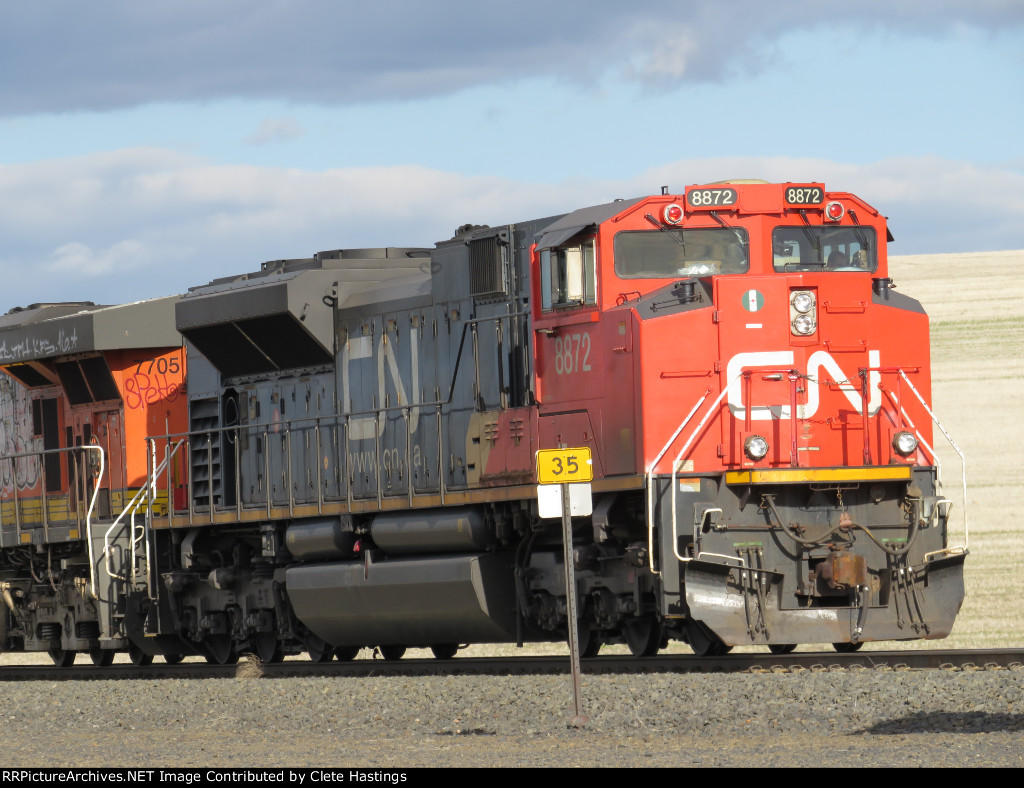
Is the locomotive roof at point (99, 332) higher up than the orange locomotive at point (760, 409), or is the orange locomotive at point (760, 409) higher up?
the locomotive roof at point (99, 332)

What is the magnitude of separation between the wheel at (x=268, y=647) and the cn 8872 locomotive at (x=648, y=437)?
118cm

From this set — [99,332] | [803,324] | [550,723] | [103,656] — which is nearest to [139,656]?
[103,656]

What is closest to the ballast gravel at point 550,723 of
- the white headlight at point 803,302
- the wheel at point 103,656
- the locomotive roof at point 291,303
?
the white headlight at point 803,302

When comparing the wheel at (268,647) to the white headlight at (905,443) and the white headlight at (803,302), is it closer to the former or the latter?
the white headlight at (803,302)

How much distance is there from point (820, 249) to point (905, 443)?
6.06ft

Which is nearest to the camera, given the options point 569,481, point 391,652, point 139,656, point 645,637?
point 569,481

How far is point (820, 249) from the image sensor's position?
567 inches

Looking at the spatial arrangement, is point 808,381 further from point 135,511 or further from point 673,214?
point 135,511

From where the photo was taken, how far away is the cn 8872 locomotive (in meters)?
13.6

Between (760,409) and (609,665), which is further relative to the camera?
(609,665)

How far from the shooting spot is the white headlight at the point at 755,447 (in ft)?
44.5

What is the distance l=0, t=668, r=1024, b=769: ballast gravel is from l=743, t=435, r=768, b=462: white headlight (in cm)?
203
